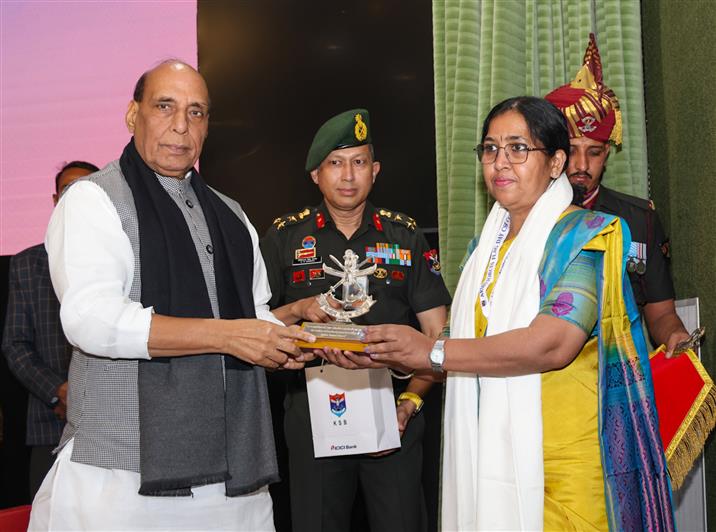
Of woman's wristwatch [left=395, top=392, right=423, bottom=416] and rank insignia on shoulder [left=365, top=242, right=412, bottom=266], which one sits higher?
rank insignia on shoulder [left=365, top=242, right=412, bottom=266]

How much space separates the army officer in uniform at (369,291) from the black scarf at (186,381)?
0.87 m

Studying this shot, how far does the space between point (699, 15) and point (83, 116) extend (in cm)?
325

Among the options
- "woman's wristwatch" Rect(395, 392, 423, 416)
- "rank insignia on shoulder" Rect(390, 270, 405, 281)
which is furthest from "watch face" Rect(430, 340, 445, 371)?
"rank insignia on shoulder" Rect(390, 270, 405, 281)

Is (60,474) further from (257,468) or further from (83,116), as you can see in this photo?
(83,116)

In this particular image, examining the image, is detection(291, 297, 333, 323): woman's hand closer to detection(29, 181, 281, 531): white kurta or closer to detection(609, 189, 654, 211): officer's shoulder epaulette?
detection(29, 181, 281, 531): white kurta

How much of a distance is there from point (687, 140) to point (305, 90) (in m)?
1.95

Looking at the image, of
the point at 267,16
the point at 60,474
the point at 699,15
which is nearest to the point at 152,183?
the point at 60,474

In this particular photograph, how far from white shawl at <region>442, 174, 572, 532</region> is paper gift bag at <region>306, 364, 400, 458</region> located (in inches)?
20.7

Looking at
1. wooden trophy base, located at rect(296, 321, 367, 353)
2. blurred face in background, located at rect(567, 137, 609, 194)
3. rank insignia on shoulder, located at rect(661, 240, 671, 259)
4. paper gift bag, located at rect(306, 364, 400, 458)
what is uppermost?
blurred face in background, located at rect(567, 137, 609, 194)

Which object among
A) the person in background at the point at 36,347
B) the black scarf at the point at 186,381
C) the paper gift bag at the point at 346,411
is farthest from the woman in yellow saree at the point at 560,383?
the person in background at the point at 36,347

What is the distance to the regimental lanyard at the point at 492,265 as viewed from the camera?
238cm

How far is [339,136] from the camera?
330 centimetres

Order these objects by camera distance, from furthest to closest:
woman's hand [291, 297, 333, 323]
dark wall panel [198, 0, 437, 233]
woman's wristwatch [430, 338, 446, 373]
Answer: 1. dark wall panel [198, 0, 437, 233]
2. woman's hand [291, 297, 333, 323]
3. woman's wristwatch [430, 338, 446, 373]

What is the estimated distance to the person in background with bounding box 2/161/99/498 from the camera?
379 centimetres
